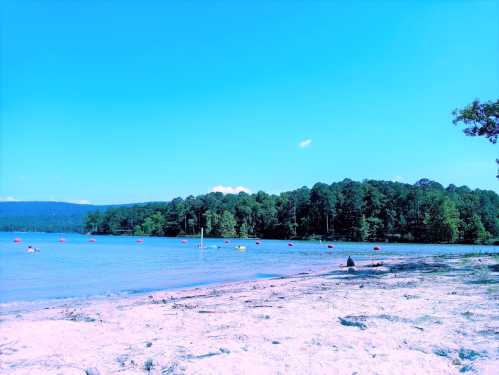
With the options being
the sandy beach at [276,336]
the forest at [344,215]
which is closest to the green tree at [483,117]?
the sandy beach at [276,336]

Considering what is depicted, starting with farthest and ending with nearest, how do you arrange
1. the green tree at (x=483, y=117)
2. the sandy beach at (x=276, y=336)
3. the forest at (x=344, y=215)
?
the forest at (x=344, y=215) < the green tree at (x=483, y=117) < the sandy beach at (x=276, y=336)

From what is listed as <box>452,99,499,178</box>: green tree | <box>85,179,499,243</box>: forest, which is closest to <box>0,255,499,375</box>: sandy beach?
<box>452,99,499,178</box>: green tree

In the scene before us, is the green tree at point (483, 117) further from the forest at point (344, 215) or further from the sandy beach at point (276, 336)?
the forest at point (344, 215)

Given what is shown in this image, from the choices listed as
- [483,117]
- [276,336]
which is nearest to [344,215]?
[483,117]

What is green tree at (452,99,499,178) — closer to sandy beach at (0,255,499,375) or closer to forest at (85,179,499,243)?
sandy beach at (0,255,499,375)

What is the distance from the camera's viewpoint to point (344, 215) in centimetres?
11956

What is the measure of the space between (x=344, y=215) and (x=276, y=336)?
4578 inches

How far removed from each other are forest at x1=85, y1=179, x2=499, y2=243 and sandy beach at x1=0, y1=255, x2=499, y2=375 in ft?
313

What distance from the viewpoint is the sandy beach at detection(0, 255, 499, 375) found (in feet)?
17.2

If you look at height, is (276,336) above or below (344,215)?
below

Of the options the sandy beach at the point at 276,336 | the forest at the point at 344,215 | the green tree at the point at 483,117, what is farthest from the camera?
the forest at the point at 344,215

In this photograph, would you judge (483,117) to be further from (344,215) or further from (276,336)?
(344,215)

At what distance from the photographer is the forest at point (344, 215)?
97750 mm

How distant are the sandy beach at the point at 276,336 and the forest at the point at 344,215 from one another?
9534cm
